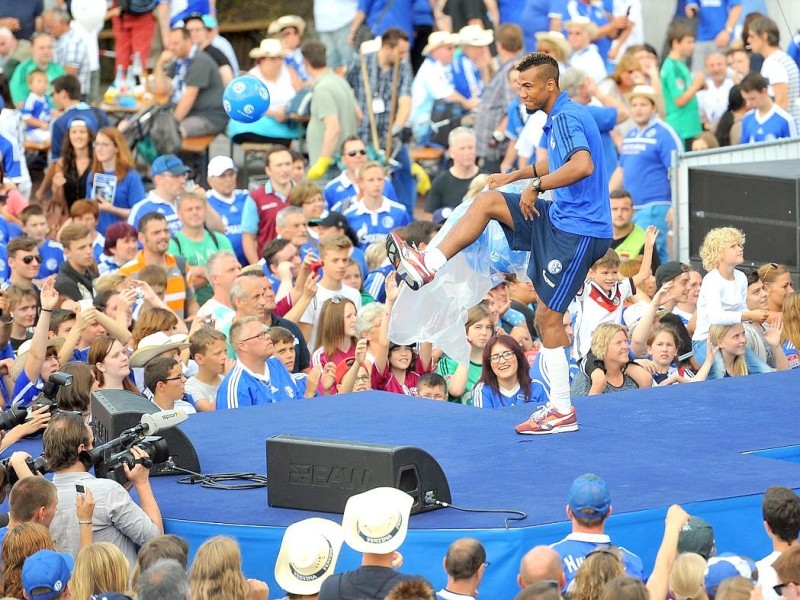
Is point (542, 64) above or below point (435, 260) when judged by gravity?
above

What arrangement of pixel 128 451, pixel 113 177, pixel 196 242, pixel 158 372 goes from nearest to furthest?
pixel 128 451 → pixel 158 372 → pixel 196 242 → pixel 113 177

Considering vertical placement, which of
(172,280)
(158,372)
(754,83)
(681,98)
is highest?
(754,83)

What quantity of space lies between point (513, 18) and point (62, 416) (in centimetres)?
1079

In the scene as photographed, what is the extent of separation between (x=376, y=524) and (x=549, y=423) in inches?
100

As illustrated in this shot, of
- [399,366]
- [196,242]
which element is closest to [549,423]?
[399,366]

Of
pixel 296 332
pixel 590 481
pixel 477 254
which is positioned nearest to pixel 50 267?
pixel 296 332

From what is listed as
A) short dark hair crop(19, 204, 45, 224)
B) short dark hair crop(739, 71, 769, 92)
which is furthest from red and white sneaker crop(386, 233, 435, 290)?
short dark hair crop(739, 71, 769, 92)

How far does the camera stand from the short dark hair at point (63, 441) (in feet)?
21.4

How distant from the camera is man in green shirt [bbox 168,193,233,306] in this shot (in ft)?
36.8

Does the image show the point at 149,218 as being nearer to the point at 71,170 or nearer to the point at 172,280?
the point at 172,280

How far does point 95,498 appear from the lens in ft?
20.9

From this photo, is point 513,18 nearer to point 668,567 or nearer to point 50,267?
point 50,267

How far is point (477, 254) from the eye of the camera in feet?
27.2

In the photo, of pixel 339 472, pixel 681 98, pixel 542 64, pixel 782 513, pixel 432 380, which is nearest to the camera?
pixel 782 513
